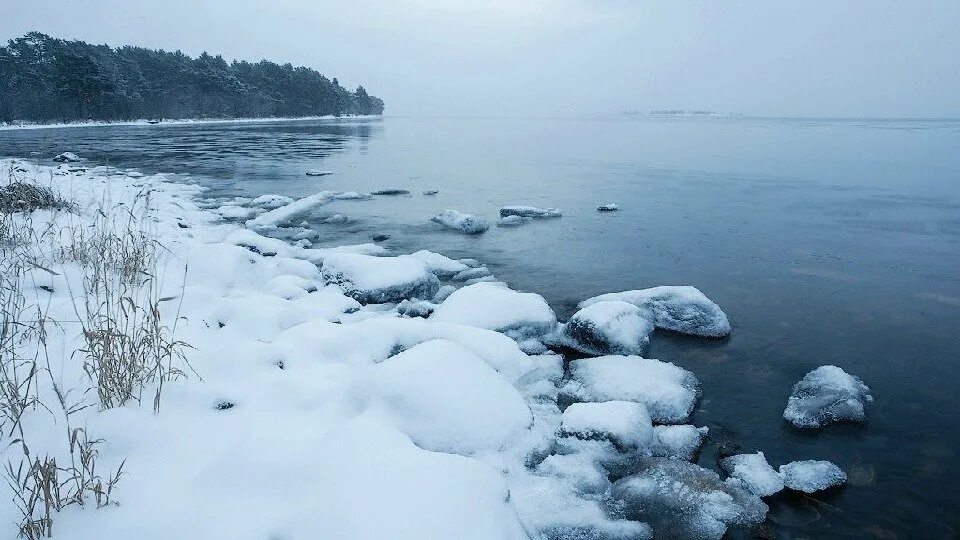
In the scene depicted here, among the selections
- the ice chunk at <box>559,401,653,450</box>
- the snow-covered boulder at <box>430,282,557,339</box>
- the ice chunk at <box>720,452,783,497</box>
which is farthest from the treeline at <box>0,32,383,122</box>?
the ice chunk at <box>720,452,783,497</box>

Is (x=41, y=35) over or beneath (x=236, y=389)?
over

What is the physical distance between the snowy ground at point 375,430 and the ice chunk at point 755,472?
93 millimetres

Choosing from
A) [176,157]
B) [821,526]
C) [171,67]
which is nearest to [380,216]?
[821,526]

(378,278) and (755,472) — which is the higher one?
(378,278)

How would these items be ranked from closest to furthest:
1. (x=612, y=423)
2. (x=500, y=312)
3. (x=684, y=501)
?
(x=684, y=501), (x=612, y=423), (x=500, y=312)

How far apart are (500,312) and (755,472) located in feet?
9.96

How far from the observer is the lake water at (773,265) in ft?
13.3

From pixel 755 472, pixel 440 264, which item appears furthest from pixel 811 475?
pixel 440 264

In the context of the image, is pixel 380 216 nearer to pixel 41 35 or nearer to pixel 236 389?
pixel 236 389

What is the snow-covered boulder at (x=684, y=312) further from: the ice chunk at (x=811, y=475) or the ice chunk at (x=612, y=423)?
the ice chunk at (x=811, y=475)

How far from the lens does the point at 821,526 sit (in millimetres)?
3332

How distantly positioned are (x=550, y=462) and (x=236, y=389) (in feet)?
7.81

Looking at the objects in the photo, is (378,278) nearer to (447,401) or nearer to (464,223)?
(447,401)

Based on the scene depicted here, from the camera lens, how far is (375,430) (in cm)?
324
